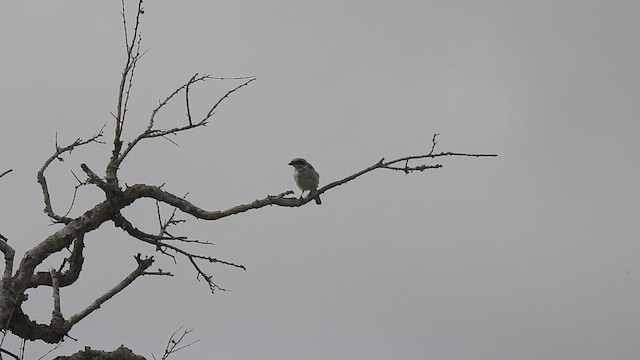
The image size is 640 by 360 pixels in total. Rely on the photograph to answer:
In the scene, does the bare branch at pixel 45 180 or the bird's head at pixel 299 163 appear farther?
the bird's head at pixel 299 163

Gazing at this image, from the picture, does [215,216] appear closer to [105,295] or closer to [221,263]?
[221,263]

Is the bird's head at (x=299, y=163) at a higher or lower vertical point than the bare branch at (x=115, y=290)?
higher

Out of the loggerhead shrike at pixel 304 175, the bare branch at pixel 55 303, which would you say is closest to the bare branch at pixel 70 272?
the bare branch at pixel 55 303

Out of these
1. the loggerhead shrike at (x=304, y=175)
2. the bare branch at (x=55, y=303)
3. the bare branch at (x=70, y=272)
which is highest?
the loggerhead shrike at (x=304, y=175)

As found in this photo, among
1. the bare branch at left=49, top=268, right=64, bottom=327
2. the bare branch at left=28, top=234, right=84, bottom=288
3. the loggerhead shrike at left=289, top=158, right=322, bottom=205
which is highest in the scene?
the loggerhead shrike at left=289, top=158, right=322, bottom=205

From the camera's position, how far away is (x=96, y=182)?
279 inches

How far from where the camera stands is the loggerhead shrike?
530 inches

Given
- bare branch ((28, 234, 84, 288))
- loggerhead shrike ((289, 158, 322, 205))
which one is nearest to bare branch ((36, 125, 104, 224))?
bare branch ((28, 234, 84, 288))

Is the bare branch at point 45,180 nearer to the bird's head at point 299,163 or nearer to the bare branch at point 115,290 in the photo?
the bare branch at point 115,290

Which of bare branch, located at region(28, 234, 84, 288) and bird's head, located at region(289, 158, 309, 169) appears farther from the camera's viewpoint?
bird's head, located at region(289, 158, 309, 169)

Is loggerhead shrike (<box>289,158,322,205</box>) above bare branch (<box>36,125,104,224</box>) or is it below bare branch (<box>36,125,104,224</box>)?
above

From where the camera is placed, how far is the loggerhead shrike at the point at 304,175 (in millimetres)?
13469

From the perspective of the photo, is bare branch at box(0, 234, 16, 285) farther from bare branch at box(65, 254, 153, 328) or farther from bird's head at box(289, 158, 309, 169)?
bird's head at box(289, 158, 309, 169)

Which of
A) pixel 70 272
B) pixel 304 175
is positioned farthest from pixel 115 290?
pixel 304 175
